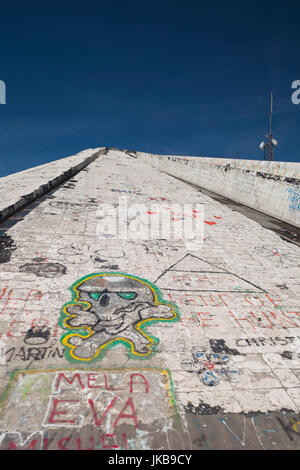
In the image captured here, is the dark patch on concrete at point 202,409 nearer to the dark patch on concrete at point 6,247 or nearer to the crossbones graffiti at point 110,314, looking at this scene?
the crossbones graffiti at point 110,314

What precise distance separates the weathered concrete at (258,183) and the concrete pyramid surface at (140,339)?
174 inches

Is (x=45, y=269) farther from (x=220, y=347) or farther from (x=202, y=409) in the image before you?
(x=202, y=409)

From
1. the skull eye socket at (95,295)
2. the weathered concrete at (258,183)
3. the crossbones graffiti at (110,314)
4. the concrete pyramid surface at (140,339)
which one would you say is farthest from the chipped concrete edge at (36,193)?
the weathered concrete at (258,183)

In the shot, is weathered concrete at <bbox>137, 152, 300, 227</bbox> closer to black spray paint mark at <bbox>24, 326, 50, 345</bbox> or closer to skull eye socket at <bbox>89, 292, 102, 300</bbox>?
skull eye socket at <bbox>89, 292, 102, 300</bbox>

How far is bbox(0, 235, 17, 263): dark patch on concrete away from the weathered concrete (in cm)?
1072

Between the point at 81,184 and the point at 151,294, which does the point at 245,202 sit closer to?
the point at 81,184

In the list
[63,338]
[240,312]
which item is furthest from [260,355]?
[63,338]

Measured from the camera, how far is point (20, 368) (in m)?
3.48

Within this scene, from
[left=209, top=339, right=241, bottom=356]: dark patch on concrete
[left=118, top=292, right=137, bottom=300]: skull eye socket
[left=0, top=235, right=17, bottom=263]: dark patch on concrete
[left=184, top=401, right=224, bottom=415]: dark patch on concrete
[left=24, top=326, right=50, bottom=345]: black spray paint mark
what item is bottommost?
[left=184, top=401, right=224, bottom=415]: dark patch on concrete

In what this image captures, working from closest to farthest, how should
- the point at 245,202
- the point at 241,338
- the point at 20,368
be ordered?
the point at 20,368 → the point at 241,338 → the point at 245,202

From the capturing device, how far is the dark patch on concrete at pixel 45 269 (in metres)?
5.50

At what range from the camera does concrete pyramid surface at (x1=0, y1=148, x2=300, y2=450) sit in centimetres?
303

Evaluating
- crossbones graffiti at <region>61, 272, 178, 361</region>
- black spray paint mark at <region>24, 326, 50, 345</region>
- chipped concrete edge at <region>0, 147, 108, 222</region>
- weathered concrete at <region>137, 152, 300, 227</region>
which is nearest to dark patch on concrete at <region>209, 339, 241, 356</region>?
crossbones graffiti at <region>61, 272, 178, 361</region>

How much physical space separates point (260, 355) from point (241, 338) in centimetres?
39
